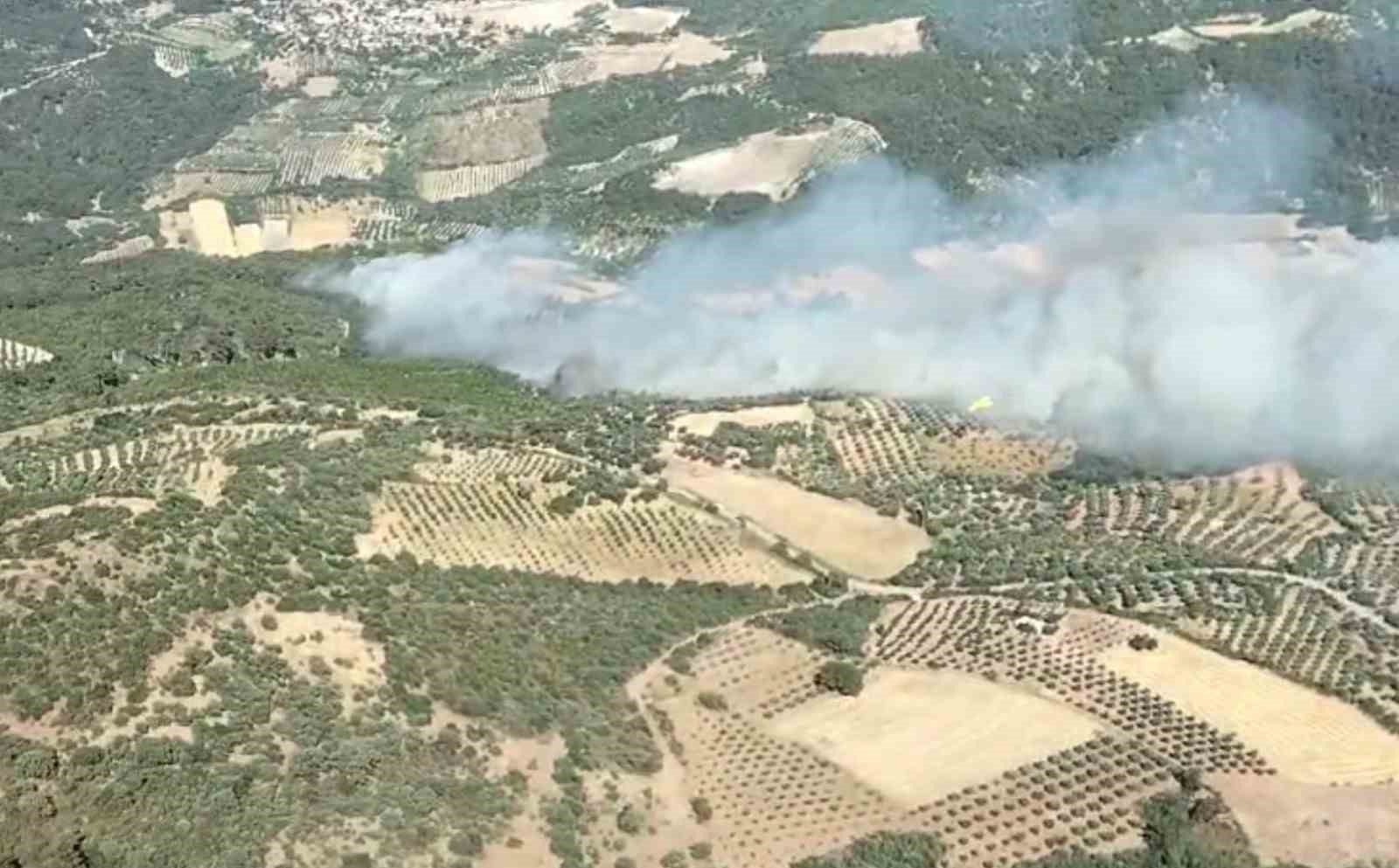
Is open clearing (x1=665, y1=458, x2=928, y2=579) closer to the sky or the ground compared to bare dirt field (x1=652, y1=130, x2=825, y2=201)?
closer to the sky

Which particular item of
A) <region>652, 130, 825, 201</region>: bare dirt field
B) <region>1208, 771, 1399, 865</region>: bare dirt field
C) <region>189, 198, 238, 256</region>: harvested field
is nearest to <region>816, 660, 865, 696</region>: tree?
<region>1208, 771, 1399, 865</region>: bare dirt field

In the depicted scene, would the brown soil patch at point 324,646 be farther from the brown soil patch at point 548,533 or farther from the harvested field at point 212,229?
the harvested field at point 212,229

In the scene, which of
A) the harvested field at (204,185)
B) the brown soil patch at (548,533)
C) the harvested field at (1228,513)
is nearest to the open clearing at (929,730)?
the brown soil patch at (548,533)

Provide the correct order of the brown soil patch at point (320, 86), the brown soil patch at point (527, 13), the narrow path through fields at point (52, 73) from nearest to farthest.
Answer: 1. the narrow path through fields at point (52, 73)
2. the brown soil patch at point (320, 86)
3. the brown soil patch at point (527, 13)

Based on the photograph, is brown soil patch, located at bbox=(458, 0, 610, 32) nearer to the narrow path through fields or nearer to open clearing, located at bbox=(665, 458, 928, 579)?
the narrow path through fields

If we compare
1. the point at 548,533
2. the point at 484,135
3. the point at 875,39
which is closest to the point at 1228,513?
the point at 548,533
